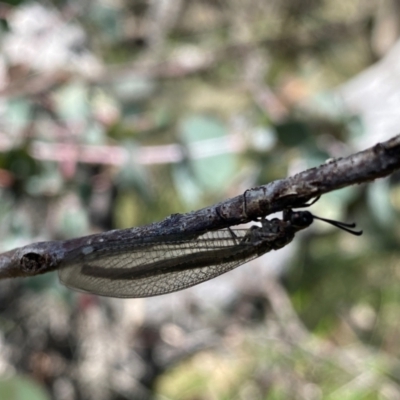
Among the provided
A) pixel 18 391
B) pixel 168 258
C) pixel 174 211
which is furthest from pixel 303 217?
pixel 174 211

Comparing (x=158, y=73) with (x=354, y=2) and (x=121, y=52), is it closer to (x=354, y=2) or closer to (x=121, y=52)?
(x=121, y=52)

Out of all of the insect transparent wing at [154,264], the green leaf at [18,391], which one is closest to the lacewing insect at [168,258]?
the insect transparent wing at [154,264]

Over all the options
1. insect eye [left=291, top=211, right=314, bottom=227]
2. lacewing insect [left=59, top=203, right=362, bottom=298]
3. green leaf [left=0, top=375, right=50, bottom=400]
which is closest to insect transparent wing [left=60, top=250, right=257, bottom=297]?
lacewing insect [left=59, top=203, right=362, bottom=298]

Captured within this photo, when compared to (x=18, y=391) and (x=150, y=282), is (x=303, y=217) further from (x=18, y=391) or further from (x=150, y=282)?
(x=18, y=391)

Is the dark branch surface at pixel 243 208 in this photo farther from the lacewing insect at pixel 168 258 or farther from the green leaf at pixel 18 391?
the green leaf at pixel 18 391

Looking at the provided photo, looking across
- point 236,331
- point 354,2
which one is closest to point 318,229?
point 236,331
